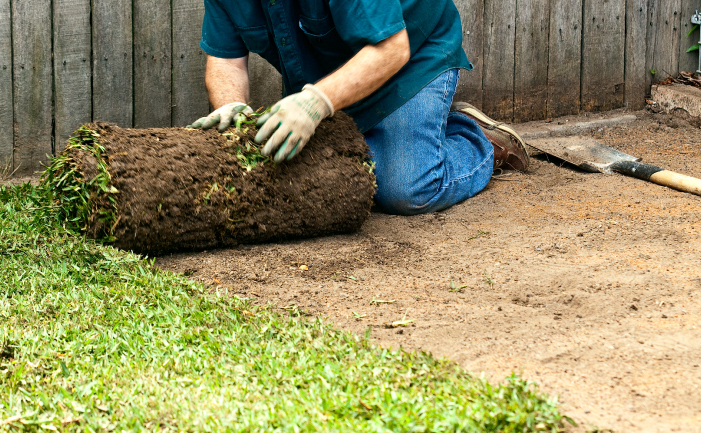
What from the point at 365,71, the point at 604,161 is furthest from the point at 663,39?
the point at 365,71

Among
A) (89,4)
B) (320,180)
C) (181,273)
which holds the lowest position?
(181,273)

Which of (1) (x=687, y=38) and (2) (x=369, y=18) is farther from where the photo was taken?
(1) (x=687, y=38)

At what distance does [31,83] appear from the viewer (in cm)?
346

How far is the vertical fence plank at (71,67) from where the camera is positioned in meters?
3.45

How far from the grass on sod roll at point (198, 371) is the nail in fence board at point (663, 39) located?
12.8ft

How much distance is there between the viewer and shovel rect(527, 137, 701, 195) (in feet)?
10.7

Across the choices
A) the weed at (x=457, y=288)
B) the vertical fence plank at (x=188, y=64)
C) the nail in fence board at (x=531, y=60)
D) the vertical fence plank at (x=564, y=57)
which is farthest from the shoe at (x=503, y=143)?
the weed at (x=457, y=288)

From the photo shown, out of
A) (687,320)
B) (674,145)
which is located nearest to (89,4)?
(687,320)

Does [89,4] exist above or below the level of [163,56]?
above

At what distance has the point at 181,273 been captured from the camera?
2.32 m

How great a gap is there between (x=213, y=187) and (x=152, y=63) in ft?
4.85

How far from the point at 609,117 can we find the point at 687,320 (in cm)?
312

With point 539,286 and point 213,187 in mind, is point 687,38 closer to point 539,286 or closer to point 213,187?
point 539,286

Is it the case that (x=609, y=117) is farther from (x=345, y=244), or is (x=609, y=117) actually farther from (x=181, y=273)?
(x=181, y=273)
